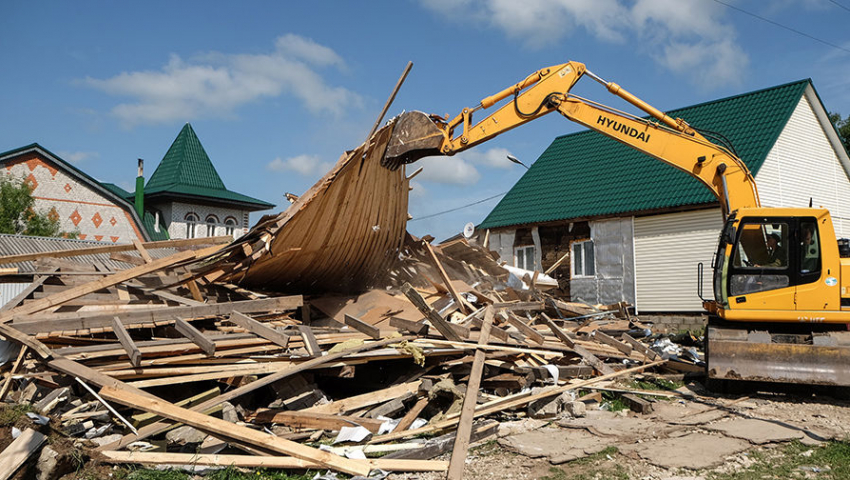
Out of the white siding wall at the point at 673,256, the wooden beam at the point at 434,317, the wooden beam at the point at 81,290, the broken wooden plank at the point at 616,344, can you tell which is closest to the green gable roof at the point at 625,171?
the white siding wall at the point at 673,256

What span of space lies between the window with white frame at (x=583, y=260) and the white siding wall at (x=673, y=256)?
1604mm

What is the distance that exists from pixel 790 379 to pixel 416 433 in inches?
206

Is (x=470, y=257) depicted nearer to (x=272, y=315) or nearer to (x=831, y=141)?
(x=272, y=315)

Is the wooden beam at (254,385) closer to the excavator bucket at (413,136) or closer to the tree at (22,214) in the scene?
the excavator bucket at (413,136)

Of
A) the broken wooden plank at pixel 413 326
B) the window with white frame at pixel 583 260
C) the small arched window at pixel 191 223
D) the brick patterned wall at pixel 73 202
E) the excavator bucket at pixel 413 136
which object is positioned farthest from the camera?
the small arched window at pixel 191 223

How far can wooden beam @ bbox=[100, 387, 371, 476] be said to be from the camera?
16.7 feet

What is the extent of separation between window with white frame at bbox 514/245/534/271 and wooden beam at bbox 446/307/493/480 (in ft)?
46.7

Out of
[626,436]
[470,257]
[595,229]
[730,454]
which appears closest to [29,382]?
Answer: [626,436]

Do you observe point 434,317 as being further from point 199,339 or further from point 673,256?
point 673,256

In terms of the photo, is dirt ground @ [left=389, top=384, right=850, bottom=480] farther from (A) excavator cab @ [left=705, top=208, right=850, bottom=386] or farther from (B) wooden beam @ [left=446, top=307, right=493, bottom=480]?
(A) excavator cab @ [left=705, top=208, right=850, bottom=386]

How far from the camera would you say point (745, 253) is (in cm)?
→ 863

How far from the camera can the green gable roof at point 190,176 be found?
3136 cm

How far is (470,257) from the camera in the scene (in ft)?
45.1

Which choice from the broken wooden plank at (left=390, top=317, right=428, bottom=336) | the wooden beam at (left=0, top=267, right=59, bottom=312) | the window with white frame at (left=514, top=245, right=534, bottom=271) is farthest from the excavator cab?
the window with white frame at (left=514, top=245, right=534, bottom=271)
